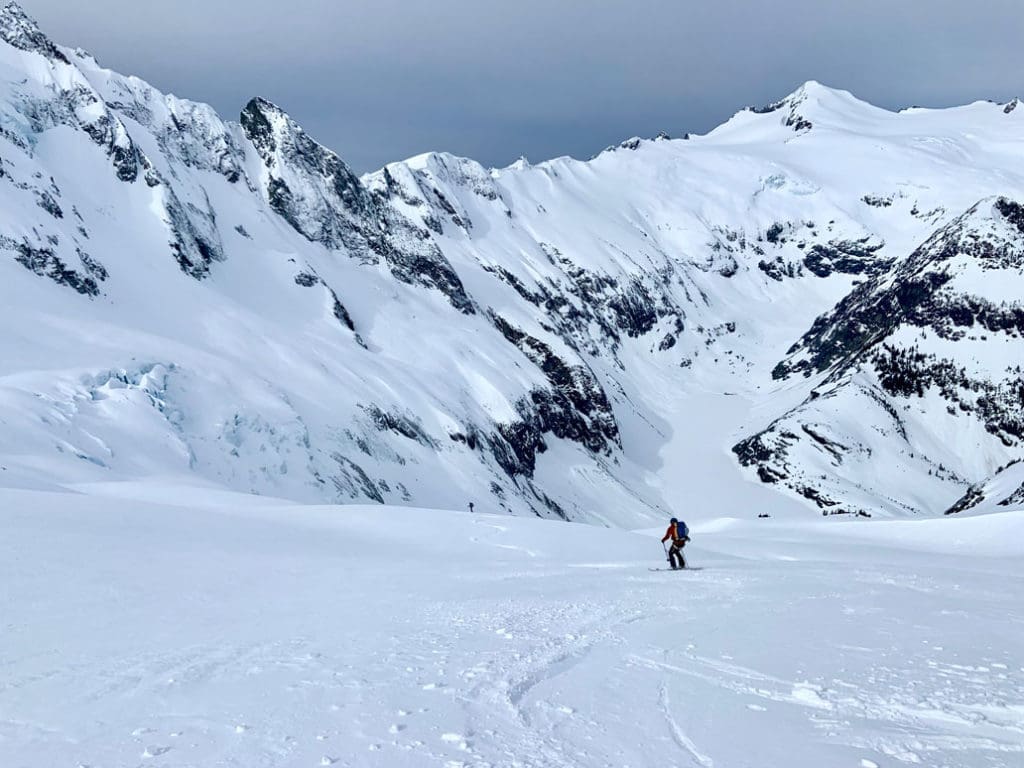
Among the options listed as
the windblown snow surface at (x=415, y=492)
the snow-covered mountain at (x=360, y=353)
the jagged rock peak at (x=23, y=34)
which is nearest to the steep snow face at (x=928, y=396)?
the snow-covered mountain at (x=360, y=353)

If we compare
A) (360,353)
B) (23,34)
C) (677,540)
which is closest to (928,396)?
(360,353)

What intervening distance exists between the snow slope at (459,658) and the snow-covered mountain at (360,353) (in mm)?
19014

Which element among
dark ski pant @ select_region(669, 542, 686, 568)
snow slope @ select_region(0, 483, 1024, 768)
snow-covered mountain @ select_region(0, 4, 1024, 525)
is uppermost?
snow-covered mountain @ select_region(0, 4, 1024, 525)

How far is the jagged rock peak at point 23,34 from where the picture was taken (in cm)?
10281

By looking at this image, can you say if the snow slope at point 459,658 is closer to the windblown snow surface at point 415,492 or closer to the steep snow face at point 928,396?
the windblown snow surface at point 415,492

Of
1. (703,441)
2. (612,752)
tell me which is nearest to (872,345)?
(703,441)

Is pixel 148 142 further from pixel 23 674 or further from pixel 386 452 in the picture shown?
pixel 23 674

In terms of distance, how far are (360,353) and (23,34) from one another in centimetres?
6320

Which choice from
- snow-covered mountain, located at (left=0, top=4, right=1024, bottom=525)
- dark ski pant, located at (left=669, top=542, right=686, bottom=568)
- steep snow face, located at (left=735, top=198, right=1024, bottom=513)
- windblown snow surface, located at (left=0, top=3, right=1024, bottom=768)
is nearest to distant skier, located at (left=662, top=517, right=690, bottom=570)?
dark ski pant, located at (left=669, top=542, right=686, bottom=568)

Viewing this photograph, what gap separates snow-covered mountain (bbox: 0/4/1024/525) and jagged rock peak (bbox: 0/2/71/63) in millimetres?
355

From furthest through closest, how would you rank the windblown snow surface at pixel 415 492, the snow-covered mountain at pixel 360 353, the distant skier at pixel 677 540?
the snow-covered mountain at pixel 360 353 → the distant skier at pixel 677 540 → the windblown snow surface at pixel 415 492

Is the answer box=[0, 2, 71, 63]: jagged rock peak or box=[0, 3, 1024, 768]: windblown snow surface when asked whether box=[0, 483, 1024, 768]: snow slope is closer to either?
box=[0, 3, 1024, 768]: windblown snow surface

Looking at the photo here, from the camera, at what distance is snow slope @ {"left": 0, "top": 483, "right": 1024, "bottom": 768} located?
23.9 feet

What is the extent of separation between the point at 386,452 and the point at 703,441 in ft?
332
